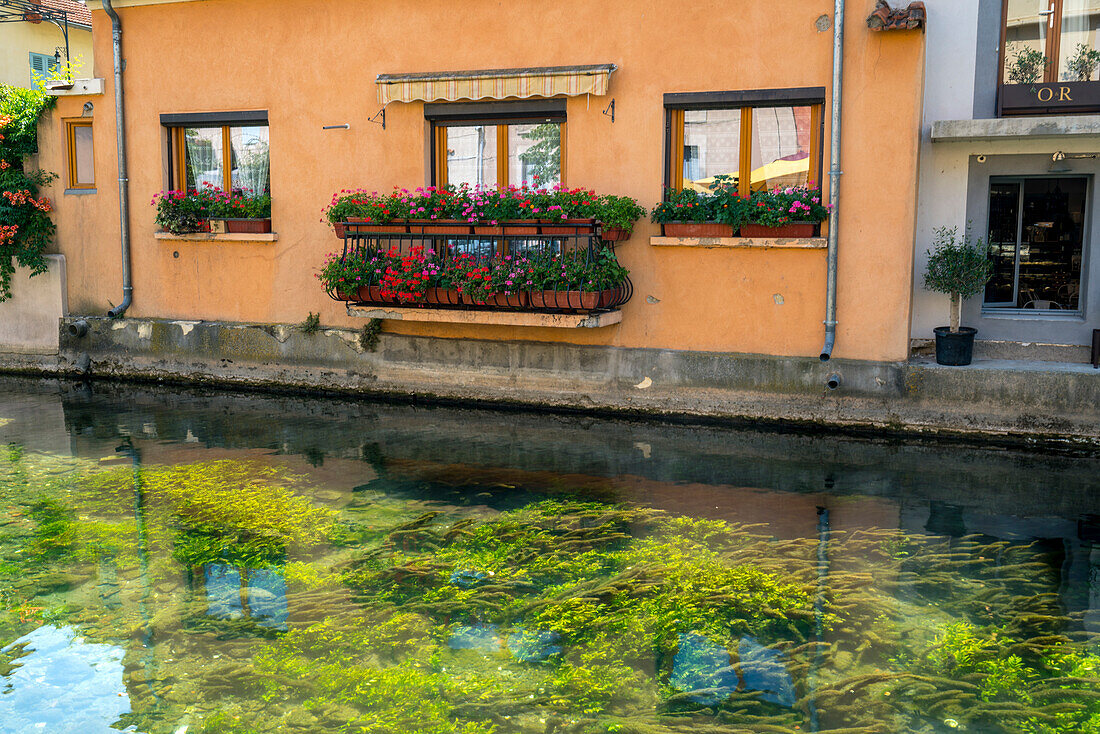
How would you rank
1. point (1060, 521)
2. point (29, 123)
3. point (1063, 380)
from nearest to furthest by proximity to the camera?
point (1060, 521)
point (1063, 380)
point (29, 123)

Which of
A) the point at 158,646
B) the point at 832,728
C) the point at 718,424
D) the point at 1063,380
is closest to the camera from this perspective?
the point at 832,728

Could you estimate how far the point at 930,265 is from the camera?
29.9 ft

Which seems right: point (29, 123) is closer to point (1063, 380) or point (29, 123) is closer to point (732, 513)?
point (732, 513)

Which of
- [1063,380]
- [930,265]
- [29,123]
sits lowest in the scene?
[1063,380]

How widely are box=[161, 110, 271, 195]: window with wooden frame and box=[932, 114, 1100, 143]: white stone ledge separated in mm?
6798

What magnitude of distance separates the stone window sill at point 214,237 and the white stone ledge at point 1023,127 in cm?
669

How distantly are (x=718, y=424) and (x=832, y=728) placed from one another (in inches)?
214

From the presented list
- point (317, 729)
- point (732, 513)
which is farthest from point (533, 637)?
point (732, 513)

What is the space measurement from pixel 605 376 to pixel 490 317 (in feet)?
4.04

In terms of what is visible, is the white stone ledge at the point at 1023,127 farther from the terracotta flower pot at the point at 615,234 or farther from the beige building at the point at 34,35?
the beige building at the point at 34,35

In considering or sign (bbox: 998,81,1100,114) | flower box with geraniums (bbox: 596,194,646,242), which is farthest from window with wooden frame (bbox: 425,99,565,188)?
or sign (bbox: 998,81,1100,114)

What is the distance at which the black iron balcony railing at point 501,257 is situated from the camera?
885cm

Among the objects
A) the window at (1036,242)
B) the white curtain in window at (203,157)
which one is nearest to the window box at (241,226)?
the white curtain in window at (203,157)

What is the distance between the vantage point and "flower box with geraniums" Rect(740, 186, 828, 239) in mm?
8656
